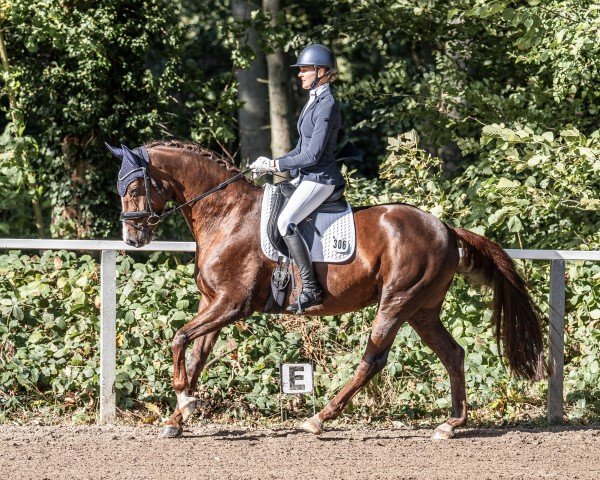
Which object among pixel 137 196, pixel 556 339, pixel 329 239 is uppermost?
pixel 137 196

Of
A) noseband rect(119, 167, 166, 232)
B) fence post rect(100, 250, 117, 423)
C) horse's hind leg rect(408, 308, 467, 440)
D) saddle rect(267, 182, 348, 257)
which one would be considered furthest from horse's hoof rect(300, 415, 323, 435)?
noseband rect(119, 167, 166, 232)

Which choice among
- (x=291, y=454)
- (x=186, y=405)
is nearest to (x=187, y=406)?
(x=186, y=405)

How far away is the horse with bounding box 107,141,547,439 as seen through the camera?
303 inches

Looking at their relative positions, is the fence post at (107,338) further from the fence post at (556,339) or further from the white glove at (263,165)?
the fence post at (556,339)

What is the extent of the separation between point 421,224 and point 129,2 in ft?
21.3

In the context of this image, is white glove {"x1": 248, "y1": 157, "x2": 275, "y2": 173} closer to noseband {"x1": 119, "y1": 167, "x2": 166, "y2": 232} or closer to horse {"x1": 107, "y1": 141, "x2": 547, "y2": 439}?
horse {"x1": 107, "y1": 141, "x2": 547, "y2": 439}

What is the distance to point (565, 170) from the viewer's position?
374 inches

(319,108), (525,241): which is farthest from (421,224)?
(525,241)

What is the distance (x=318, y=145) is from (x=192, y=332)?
5.22 ft

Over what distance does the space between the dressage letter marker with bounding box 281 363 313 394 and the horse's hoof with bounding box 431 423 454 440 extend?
1.04m

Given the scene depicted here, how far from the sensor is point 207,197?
787cm

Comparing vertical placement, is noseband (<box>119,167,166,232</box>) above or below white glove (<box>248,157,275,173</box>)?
below

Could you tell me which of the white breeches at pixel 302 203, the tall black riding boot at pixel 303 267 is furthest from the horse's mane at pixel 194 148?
the tall black riding boot at pixel 303 267

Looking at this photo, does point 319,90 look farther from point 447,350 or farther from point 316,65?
point 447,350
